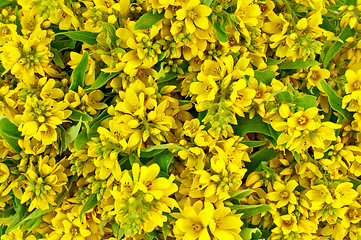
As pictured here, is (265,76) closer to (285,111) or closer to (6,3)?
(285,111)

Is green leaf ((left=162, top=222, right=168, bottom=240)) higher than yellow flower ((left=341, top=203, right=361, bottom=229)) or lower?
higher

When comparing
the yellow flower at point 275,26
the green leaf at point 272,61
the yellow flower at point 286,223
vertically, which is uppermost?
the yellow flower at point 275,26

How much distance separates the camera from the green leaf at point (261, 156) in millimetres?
1266

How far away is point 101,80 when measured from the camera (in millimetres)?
1178

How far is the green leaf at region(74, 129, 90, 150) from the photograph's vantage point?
1.12m

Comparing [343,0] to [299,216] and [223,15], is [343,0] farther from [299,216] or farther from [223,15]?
[299,216]

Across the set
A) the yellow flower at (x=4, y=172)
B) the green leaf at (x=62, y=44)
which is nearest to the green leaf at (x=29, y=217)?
the yellow flower at (x=4, y=172)

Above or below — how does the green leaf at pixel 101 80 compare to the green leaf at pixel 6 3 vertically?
below

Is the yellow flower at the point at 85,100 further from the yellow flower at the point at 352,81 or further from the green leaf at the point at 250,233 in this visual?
the yellow flower at the point at 352,81

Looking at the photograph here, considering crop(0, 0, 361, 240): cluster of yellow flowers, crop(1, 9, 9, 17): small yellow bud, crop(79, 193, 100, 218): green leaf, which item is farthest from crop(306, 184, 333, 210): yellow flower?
crop(1, 9, 9, 17): small yellow bud

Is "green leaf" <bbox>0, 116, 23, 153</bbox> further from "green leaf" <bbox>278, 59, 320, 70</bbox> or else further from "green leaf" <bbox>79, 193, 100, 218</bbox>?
"green leaf" <bbox>278, 59, 320, 70</bbox>

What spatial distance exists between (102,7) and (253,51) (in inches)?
17.6

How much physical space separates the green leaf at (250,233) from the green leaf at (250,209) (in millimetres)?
49

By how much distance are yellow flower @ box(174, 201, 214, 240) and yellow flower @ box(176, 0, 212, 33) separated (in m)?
0.47
